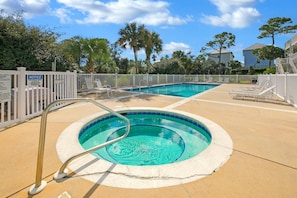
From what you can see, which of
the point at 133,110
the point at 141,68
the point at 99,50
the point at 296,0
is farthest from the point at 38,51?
the point at 296,0

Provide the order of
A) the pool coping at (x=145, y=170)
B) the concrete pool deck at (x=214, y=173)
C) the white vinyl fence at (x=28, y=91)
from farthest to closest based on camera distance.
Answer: the white vinyl fence at (x=28, y=91) < the pool coping at (x=145, y=170) < the concrete pool deck at (x=214, y=173)

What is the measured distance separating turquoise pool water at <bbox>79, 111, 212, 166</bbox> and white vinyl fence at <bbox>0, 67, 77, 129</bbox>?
5.83 ft

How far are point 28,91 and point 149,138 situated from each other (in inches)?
138

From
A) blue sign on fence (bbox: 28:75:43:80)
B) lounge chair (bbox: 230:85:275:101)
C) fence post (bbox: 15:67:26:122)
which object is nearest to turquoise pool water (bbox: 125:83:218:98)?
lounge chair (bbox: 230:85:275:101)

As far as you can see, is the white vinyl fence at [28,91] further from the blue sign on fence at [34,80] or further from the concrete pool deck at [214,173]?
the concrete pool deck at [214,173]

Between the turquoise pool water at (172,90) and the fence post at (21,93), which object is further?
the turquoise pool water at (172,90)

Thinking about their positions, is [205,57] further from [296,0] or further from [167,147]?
[167,147]

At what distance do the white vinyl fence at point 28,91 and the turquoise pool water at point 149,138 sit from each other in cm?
178

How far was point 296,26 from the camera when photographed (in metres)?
22.8

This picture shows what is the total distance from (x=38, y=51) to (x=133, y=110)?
610 centimetres

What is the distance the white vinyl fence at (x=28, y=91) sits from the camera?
399 centimetres

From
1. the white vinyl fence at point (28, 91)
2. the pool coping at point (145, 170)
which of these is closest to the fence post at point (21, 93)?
the white vinyl fence at point (28, 91)

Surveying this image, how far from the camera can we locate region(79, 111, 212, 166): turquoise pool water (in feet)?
12.0

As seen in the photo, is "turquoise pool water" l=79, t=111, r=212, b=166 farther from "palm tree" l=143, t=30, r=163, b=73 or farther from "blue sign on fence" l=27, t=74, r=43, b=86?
"palm tree" l=143, t=30, r=163, b=73
